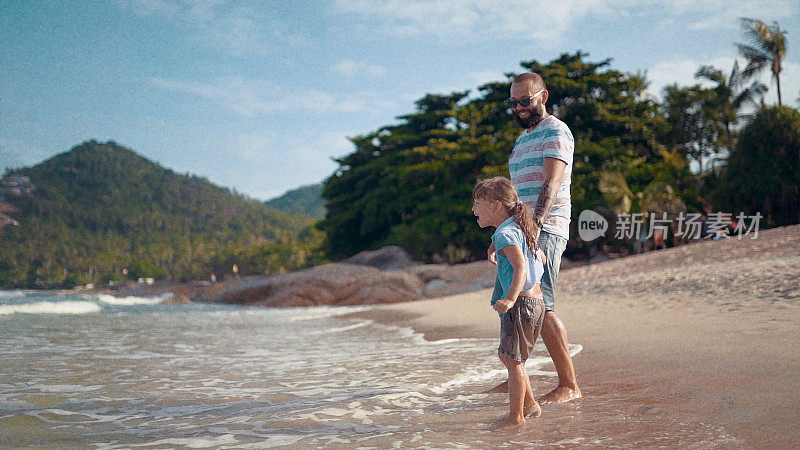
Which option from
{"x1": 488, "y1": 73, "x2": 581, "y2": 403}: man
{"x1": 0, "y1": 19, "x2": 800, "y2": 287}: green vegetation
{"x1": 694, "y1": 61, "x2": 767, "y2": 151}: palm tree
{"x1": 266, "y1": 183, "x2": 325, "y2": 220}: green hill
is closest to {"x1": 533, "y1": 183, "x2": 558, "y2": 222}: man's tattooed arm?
{"x1": 488, "y1": 73, "x2": 581, "y2": 403}: man

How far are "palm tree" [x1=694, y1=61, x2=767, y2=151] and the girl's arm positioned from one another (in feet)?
116

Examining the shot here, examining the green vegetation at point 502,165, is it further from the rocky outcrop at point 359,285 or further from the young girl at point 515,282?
the young girl at point 515,282

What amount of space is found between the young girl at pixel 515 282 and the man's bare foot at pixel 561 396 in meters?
0.27

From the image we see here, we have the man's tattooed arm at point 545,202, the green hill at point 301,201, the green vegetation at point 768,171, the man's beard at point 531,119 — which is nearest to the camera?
the man's tattooed arm at point 545,202

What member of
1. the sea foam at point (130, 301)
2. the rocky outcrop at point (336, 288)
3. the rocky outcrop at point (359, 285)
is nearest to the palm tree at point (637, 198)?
the rocky outcrop at point (359, 285)

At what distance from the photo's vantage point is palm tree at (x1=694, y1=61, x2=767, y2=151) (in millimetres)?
32812

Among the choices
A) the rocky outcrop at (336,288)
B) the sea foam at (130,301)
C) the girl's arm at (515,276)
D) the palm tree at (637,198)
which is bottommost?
the sea foam at (130,301)

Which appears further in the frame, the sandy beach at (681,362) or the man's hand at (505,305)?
the man's hand at (505,305)

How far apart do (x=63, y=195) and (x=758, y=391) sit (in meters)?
130

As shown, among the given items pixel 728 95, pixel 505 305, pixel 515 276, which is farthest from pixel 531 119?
pixel 728 95

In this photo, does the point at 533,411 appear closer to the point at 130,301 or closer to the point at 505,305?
the point at 505,305

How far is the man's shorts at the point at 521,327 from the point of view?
2.59 meters

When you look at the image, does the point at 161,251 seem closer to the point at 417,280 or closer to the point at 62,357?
the point at 417,280

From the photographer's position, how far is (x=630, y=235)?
72.9 feet
